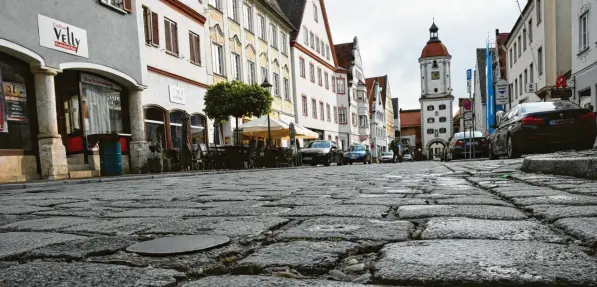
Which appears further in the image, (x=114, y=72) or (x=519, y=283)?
(x=114, y=72)

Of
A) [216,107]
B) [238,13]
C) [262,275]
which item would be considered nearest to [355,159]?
[238,13]

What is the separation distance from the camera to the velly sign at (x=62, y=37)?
1143 centimetres

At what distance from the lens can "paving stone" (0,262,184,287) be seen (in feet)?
4.67

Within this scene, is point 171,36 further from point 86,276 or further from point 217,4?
point 86,276

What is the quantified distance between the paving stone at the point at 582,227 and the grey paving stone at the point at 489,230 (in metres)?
0.07

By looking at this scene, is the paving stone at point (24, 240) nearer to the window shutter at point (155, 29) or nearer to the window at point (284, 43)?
the window shutter at point (155, 29)

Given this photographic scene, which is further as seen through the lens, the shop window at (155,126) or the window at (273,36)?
the window at (273,36)

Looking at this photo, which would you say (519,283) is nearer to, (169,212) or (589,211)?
(589,211)

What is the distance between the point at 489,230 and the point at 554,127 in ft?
31.9

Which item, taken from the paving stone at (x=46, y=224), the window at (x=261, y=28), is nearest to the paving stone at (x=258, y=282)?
the paving stone at (x=46, y=224)

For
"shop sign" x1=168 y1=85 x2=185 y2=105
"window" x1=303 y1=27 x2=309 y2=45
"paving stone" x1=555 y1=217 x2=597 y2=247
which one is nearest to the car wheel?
"paving stone" x1=555 y1=217 x2=597 y2=247

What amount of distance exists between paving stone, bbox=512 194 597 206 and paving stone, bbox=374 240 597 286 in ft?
4.91

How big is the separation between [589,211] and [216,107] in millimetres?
15240

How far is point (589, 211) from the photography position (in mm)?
2553
